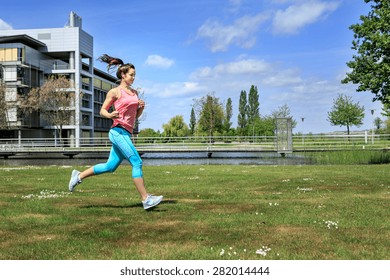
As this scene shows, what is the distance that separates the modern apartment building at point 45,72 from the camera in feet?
249

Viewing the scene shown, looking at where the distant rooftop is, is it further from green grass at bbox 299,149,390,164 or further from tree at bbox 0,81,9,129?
green grass at bbox 299,149,390,164

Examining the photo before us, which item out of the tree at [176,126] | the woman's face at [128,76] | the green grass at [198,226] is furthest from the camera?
the tree at [176,126]

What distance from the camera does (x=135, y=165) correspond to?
7969 millimetres

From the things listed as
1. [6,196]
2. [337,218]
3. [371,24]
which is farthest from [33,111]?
[337,218]

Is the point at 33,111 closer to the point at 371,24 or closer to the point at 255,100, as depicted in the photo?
the point at 255,100

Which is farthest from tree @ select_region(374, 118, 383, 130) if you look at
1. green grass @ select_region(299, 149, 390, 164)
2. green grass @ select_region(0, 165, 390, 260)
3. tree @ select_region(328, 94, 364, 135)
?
green grass @ select_region(0, 165, 390, 260)

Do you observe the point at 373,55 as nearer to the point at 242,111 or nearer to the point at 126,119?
the point at 126,119

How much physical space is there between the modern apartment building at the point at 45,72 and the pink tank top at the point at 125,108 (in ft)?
207

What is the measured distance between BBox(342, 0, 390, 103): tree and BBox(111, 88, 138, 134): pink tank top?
23.8 m

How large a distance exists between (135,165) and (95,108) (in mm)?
97250

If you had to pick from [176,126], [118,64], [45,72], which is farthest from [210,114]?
[118,64]

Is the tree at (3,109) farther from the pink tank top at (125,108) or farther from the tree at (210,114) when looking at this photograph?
the pink tank top at (125,108)

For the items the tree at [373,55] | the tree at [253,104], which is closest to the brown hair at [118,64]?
the tree at [373,55]

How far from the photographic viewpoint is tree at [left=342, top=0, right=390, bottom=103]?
2750cm
